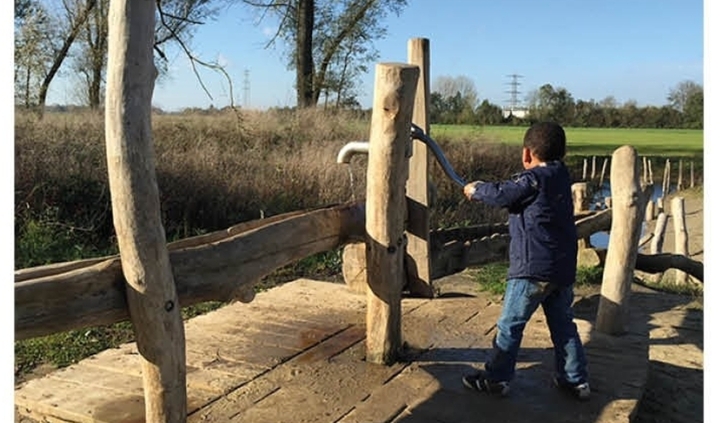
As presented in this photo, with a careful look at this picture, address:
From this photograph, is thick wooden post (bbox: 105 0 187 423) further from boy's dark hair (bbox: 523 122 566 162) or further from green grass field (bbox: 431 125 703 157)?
green grass field (bbox: 431 125 703 157)

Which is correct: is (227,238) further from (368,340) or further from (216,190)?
(216,190)

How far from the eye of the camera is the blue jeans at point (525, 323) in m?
3.20

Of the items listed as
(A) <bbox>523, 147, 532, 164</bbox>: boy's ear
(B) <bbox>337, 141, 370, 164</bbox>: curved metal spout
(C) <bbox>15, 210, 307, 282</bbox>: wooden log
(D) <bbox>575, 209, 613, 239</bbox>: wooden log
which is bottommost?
(D) <bbox>575, 209, 613, 239</bbox>: wooden log

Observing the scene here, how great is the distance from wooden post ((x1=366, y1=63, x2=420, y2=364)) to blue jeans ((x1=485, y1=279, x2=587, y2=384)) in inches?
23.3

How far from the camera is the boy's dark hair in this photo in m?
3.21

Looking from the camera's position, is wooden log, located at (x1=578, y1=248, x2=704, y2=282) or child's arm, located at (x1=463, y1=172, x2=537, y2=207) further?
wooden log, located at (x1=578, y1=248, x2=704, y2=282)

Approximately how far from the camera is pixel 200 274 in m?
2.70

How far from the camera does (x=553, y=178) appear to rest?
3.17 meters

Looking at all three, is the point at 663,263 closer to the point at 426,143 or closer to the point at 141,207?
the point at 426,143

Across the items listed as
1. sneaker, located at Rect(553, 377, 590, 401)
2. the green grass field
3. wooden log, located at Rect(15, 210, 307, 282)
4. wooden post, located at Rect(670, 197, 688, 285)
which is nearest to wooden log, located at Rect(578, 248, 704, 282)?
sneaker, located at Rect(553, 377, 590, 401)

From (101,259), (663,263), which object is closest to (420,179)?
(101,259)

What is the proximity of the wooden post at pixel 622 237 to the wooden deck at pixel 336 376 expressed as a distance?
18 cm

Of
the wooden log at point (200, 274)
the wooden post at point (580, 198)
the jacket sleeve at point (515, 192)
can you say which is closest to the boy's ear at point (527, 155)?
the jacket sleeve at point (515, 192)

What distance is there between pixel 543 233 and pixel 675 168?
34.0 meters
